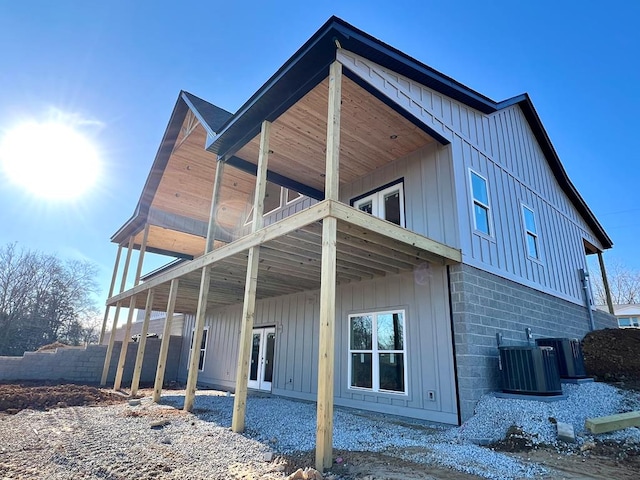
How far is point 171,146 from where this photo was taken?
416 inches

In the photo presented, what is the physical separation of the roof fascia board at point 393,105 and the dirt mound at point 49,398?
27.1ft

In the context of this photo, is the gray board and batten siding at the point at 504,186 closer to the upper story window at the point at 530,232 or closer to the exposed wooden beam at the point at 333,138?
the upper story window at the point at 530,232

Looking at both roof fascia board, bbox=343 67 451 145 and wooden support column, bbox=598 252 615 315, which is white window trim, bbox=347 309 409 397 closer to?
roof fascia board, bbox=343 67 451 145

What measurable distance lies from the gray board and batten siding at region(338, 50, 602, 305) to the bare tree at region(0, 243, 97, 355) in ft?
82.5

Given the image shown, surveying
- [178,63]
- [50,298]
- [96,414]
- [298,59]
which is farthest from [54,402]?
[50,298]

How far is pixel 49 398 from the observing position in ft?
24.3

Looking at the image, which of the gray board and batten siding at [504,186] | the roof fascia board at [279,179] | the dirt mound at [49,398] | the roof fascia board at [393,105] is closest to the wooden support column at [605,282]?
the gray board and batten siding at [504,186]

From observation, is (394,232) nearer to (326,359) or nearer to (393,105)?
(326,359)

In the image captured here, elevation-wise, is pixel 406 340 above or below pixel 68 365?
above

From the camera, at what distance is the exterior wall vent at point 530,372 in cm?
548

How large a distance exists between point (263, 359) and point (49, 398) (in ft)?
16.3

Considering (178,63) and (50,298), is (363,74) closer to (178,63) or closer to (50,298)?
(178,63)

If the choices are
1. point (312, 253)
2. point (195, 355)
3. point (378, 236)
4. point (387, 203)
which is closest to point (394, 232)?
point (378, 236)

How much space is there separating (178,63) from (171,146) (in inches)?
115
